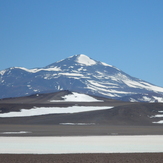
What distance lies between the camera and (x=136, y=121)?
64.6m

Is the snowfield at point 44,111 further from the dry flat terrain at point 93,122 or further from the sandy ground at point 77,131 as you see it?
the sandy ground at point 77,131

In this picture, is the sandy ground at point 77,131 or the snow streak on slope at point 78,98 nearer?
the sandy ground at point 77,131

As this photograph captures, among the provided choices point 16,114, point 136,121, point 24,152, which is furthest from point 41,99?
point 24,152

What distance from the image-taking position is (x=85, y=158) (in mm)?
26719

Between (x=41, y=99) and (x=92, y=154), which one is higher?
(x=41, y=99)

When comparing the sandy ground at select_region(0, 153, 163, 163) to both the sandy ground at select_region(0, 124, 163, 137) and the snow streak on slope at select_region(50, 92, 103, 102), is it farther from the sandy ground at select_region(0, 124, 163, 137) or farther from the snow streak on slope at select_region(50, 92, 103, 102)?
the snow streak on slope at select_region(50, 92, 103, 102)

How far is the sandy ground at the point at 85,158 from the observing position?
83.8 ft

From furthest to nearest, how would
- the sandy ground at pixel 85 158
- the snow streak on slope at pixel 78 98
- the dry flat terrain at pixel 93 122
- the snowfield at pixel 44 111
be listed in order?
the snow streak on slope at pixel 78 98 → the snowfield at pixel 44 111 → the dry flat terrain at pixel 93 122 → the sandy ground at pixel 85 158

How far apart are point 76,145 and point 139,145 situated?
4.77 meters

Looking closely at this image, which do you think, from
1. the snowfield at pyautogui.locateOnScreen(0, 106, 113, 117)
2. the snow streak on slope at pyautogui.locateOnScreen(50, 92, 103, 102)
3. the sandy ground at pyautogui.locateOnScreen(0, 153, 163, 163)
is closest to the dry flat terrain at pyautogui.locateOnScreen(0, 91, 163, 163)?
the snowfield at pyautogui.locateOnScreen(0, 106, 113, 117)

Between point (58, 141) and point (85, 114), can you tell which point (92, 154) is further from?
point (85, 114)

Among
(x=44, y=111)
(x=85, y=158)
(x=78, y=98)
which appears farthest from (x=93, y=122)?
(x=78, y=98)

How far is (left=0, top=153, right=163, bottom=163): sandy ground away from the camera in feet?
83.8

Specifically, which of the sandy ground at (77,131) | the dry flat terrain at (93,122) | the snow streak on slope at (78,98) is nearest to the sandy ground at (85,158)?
the sandy ground at (77,131)
